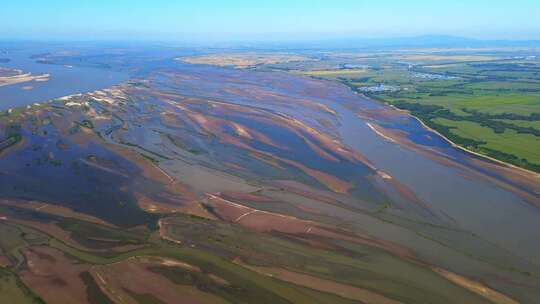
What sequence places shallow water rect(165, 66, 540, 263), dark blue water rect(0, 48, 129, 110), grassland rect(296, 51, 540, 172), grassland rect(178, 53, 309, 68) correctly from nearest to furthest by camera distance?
shallow water rect(165, 66, 540, 263) < grassland rect(296, 51, 540, 172) < dark blue water rect(0, 48, 129, 110) < grassland rect(178, 53, 309, 68)

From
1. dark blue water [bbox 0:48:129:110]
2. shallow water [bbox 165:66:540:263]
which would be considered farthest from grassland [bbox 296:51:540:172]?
dark blue water [bbox 0:48:129:110]

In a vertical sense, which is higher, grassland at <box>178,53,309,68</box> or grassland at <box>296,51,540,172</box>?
grassland at <box>178,53,309,68</box>

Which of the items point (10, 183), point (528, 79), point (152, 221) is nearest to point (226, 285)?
point (152, 221)

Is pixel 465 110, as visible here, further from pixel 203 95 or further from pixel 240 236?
pixel 240 236

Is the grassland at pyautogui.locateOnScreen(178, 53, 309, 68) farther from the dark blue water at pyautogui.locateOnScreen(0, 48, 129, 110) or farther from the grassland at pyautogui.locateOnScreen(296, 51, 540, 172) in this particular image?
the dark blue water at pyautogui.locateOnScreen(0, 48, 129, 110)

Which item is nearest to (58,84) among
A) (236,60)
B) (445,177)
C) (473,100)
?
(473,100)

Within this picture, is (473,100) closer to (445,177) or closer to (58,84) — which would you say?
(445,177)

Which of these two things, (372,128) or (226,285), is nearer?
(226,285)

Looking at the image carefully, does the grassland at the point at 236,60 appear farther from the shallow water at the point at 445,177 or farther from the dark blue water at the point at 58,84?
the shallow water at the point at 445,177
